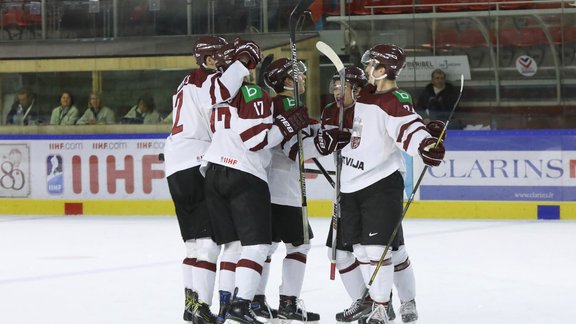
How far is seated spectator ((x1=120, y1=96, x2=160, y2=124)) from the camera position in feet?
34.3

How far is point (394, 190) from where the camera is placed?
443cm

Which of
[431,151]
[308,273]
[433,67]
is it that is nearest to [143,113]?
[433,67]

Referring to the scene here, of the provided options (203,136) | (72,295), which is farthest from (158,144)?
(203,136)

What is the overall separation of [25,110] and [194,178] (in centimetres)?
639

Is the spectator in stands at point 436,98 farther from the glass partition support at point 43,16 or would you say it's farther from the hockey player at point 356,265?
the hockey player at point 356,265

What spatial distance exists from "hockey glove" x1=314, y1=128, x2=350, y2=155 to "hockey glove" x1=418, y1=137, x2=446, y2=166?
338mm

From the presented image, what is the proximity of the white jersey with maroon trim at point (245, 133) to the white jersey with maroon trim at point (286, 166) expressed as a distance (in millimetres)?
135

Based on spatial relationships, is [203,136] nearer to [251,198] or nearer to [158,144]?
[251,198]

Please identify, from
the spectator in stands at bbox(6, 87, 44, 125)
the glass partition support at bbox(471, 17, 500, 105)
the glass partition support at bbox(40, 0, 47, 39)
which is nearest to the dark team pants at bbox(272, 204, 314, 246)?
the glass partition support at bbox(471, 17, 500, 105)

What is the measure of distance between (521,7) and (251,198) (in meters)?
5.96

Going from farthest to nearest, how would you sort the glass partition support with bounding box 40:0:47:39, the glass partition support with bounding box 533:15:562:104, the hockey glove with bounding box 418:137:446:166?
1. the glass partition support with bounding box 40:0:47:39
2. the glass partition support with bounding box 533:15:562:104
3. the hockey glove with bounding box 418:137:446:166

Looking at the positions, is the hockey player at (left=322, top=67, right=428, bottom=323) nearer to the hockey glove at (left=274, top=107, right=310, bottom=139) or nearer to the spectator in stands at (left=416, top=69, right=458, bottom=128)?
the hockey glove at (left=274, top=107, right=310, bottom=139)

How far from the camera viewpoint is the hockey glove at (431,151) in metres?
4.26

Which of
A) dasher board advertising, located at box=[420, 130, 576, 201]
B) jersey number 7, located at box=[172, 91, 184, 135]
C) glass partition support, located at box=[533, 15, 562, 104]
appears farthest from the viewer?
glass partition support, located at box=[533, 15, 562, 104]
